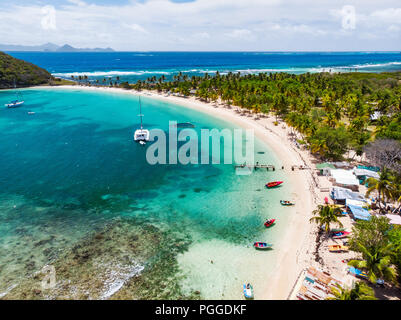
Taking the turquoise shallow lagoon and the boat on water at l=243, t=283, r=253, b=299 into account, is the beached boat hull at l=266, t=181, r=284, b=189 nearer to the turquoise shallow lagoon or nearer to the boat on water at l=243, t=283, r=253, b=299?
the turquoise shallow lagoon

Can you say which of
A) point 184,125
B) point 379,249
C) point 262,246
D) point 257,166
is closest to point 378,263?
point 379,249

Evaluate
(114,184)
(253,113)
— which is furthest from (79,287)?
(253,113)

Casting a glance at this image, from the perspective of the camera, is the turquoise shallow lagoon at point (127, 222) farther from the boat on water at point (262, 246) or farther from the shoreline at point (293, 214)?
the shoreline at point (293, 214)

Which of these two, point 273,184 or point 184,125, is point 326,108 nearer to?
point 273,184

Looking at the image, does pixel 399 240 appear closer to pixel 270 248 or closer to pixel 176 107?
pixel 270 248

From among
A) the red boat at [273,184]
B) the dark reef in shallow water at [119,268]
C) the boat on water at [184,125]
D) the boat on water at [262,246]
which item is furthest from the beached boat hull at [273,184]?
the boat on water at [184,125]

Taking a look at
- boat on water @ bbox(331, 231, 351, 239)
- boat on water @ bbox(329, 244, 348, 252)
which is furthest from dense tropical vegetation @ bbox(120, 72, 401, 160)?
boat on water @ bbox(329, 244, 348, 252)
